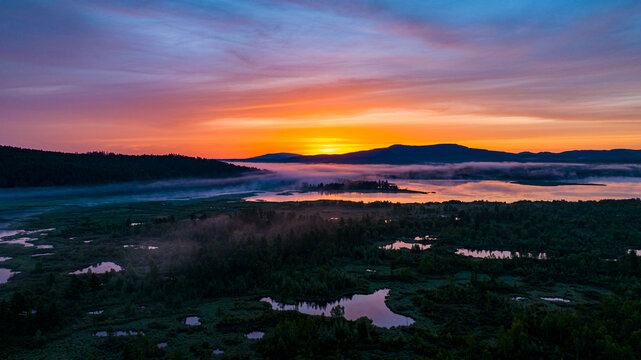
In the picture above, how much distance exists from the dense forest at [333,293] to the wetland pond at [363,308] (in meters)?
0.53

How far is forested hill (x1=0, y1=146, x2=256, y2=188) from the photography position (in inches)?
3300

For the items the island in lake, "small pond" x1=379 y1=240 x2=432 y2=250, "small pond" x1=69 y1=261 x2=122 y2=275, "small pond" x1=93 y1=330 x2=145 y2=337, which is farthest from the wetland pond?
the island in lake

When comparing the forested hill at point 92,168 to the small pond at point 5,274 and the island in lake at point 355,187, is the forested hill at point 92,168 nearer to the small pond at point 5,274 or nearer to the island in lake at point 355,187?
the island in lake at point 355,187

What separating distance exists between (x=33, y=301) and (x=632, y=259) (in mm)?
30905

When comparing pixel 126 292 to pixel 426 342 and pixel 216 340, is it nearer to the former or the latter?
pixel 216 340

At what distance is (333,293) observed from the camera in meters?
20.3

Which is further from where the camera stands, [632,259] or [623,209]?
[623,209]

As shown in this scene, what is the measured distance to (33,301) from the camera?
18.0m

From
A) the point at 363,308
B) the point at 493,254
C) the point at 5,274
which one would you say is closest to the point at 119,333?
the point at 363,308

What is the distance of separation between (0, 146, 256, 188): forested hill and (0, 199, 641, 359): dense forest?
60.8 m

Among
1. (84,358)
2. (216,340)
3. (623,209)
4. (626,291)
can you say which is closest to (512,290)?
(626,291)

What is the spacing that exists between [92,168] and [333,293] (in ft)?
316

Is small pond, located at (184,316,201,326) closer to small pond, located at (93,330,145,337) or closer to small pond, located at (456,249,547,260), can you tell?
small pond, located at (93,330,145,337)

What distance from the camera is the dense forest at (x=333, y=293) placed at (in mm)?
14109
